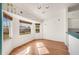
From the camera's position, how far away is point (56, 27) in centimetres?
220

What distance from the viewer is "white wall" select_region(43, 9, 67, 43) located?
83.2 inches

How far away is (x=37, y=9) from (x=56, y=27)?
0.47 metres

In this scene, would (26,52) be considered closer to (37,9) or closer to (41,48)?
(41,48)

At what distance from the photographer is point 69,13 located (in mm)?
2088

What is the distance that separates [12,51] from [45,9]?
0.92 m

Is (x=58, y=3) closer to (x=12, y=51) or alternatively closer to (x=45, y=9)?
(x=45, y=9)

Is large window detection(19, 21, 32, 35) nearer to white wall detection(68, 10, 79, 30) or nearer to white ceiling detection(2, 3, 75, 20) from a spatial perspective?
white ceiling detection(2, 3, 75, 20)

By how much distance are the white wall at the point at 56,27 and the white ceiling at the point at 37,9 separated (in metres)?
0.07

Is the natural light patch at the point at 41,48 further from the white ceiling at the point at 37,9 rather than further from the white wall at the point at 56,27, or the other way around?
the white ceiling at the point at 37,9

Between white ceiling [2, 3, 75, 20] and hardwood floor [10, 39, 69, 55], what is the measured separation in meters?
0.44

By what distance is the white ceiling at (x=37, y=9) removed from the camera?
2070 mm

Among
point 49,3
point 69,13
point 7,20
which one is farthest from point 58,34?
point 7,20

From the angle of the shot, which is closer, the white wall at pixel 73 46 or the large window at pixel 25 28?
the white wall at pixel 73 46

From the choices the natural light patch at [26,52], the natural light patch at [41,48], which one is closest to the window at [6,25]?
the natural light patch at [26,52]
